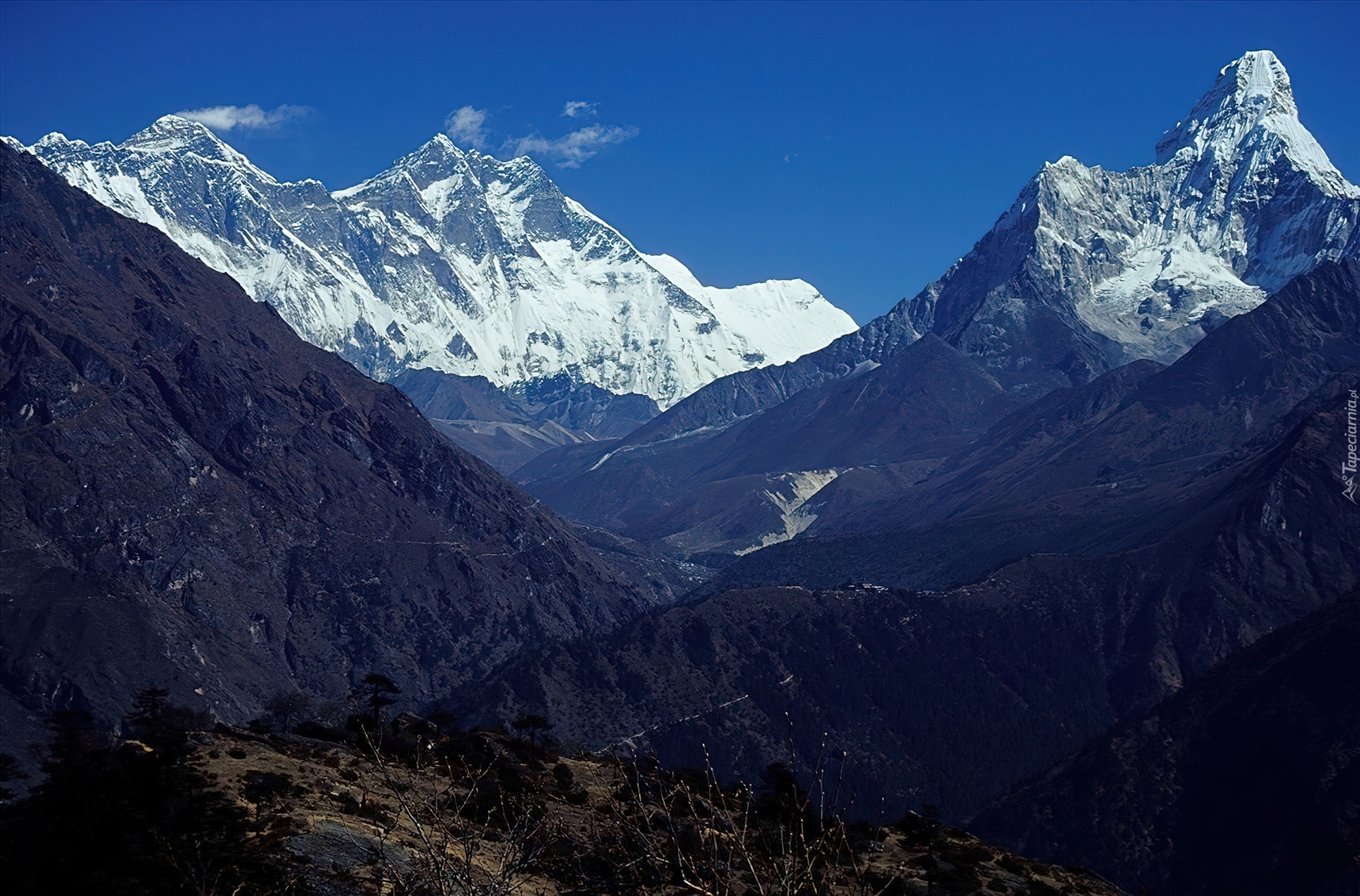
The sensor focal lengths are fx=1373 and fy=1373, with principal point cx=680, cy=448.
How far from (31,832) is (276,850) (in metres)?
14.6

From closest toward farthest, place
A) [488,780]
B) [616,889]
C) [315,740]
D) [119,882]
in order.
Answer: [616,889], [119,882], [488,780], [315,740]

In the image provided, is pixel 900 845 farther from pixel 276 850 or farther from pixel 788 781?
pixel 276 850

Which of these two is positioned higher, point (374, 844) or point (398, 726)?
point (398, 726)

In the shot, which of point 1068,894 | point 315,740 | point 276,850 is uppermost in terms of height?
point 315,740

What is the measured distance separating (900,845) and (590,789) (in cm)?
2144

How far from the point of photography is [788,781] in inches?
4156

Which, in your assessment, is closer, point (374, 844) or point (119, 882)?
point (119, 882)

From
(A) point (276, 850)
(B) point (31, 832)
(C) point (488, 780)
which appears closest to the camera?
(A) point (276, 850)

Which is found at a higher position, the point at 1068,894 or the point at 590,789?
the point at 590,789

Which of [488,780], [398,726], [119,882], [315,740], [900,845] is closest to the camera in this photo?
[119,882]

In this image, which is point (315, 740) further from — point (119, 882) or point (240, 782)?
point (119, 882)

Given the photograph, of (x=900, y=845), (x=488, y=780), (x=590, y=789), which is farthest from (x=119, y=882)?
(x=900, y=845)

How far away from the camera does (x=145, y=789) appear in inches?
2645

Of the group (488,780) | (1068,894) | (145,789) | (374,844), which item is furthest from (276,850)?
(1068,894)
